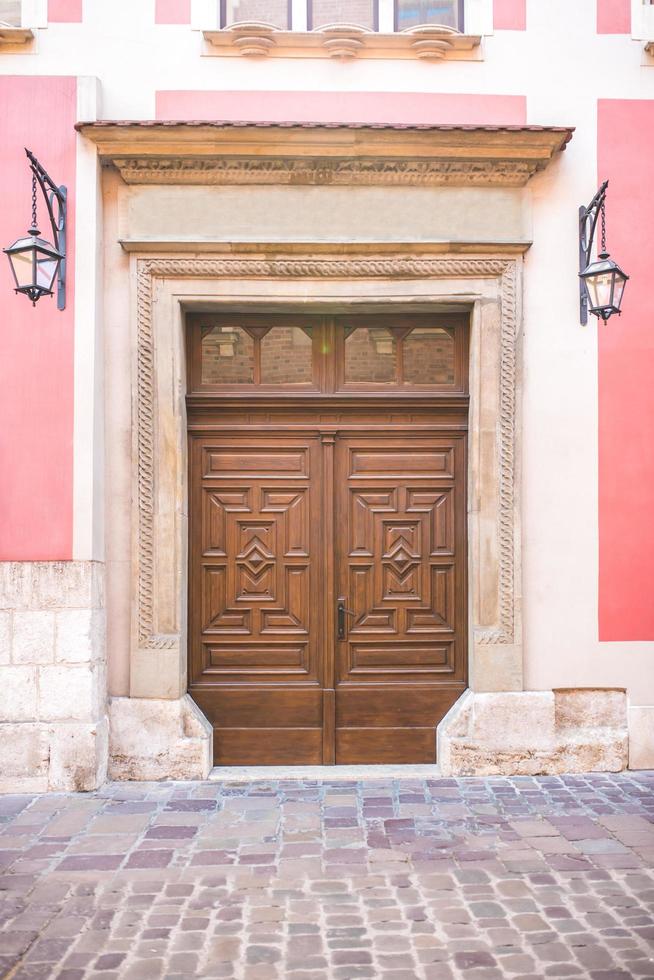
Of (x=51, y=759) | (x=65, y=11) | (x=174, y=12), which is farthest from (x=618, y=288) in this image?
(x=51, y=759)

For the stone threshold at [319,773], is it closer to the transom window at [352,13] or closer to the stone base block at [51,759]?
the stone base block at [51,759]

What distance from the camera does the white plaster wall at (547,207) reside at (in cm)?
644

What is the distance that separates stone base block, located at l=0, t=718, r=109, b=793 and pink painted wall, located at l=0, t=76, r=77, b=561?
1147 millimetres

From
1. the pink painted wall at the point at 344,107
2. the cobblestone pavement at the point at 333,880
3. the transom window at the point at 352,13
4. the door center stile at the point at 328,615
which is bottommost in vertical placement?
the cobblestone pavement at the point at 333,880

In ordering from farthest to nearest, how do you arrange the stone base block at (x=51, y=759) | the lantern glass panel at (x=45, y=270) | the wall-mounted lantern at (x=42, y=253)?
1. the stone base block at (x=51, y=759)
2. the lantern glass panel at (x=45, y=270)
3. the wall-mounted lantern at (x=42, y=253)

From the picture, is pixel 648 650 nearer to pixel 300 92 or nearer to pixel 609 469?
pixel 609 469

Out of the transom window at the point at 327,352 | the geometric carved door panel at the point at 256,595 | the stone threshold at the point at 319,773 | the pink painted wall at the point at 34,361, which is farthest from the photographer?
the transom window at the point at 327,352

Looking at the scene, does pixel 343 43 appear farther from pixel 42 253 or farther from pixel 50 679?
pixel 50 679

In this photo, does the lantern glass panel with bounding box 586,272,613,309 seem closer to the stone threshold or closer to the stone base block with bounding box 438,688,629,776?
the stone base block with bounding box 438,688,629,776

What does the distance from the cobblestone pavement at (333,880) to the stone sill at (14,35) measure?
16.5 ft

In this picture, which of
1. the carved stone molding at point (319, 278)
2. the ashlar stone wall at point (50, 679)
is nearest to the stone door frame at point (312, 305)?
the carved stone molding at point (319, 278)

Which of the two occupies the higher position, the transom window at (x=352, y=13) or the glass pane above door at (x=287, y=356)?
the transom window at (x=352, y=13)

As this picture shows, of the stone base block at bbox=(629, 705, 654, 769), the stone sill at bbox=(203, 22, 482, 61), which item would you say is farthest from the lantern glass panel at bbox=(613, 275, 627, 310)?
the stone base block at bbox=(629, 705, 654, 769)

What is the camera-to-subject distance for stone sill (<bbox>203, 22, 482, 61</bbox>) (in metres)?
6.38
